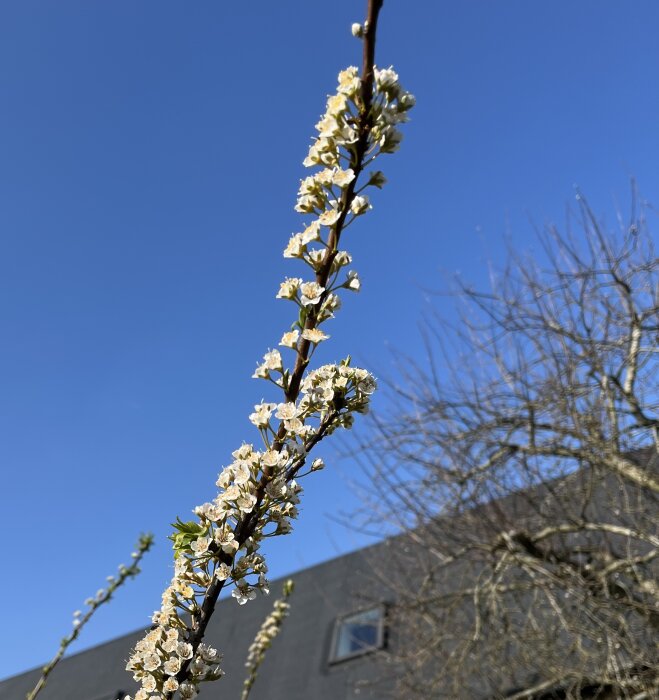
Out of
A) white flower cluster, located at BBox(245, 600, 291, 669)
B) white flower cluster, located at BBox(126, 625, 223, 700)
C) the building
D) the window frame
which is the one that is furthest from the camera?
the building

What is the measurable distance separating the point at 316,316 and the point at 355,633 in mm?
9396

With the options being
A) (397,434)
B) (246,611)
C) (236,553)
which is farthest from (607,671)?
(246,611)

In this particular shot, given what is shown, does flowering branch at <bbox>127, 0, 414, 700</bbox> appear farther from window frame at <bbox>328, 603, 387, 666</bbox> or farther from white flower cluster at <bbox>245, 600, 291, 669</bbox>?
→ window frame at <bbox>328, 603, 387, 666</bbox>

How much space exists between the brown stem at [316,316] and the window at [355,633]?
28.0 ft

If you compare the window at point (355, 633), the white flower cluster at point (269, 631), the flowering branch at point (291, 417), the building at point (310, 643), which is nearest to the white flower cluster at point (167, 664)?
the flowering branch at point (291, 417)

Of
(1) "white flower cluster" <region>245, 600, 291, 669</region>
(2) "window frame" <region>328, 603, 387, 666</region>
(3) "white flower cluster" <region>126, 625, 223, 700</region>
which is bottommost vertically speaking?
(3) "white flower cluster" <region>126, 625, 223, 700</region>

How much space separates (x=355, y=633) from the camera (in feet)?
31.4

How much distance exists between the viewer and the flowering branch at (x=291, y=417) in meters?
1.13

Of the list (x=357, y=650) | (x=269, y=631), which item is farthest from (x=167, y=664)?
(x=357, y=650)

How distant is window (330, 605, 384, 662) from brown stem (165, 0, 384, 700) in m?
8.54

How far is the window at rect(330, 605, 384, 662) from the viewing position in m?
9.20

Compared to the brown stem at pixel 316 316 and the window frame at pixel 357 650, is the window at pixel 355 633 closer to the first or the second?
the window frame at pixel 357 650

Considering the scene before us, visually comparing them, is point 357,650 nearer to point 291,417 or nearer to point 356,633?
point 356,633

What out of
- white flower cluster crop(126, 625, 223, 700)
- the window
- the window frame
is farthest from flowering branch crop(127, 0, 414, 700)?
the window
